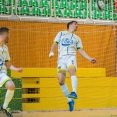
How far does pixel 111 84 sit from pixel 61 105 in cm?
194

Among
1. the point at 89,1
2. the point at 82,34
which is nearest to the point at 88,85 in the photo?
the point at 82,34

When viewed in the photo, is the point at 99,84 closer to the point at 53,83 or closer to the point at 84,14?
the point at 53,83

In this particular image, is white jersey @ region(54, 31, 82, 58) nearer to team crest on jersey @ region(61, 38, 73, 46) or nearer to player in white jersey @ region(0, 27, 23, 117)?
team crest on jersey @ region(61, 38, 73, 46)

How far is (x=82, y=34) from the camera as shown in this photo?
1717 centimetres

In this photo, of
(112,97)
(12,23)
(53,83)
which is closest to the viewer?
(53,83)

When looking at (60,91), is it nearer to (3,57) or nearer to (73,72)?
(73,72)

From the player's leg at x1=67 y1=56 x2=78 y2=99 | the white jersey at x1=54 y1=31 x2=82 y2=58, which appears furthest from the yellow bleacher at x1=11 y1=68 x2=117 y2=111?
the player's leg at x1=67 y1=56 x2=78 y2=99

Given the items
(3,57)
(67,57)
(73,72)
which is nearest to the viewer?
(3,57)

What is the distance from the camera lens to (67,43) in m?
9.70

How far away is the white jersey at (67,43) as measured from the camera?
9.63 metres

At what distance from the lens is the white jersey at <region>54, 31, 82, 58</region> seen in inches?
379

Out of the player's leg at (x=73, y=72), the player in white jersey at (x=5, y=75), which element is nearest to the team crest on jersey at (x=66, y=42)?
the player's leg at (x=73, y=72)

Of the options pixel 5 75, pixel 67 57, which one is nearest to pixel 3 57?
pixel 5 75

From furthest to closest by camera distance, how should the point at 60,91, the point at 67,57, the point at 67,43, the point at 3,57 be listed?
the point at 60,91 → the point at 67,43 → the point at 67,57 → the point at 3,57
